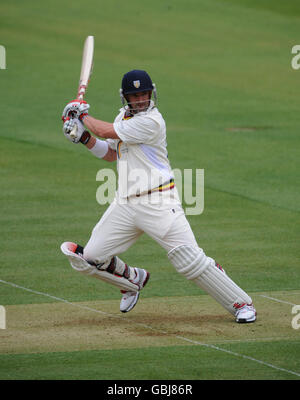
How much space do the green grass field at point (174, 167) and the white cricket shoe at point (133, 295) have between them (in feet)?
0.31

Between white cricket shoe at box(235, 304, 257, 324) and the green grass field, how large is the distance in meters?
0.09

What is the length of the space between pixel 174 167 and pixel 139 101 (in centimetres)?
691

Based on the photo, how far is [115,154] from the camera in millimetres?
8492

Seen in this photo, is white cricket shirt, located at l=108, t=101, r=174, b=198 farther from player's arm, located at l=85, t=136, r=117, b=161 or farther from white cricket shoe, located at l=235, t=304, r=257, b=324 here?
white cricket shoe, located at l=235, t=304, r=257, b=324

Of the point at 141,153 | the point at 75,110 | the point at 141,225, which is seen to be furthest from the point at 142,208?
the point at 75,110

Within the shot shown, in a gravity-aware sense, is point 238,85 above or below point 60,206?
above

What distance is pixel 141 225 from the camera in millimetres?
7887

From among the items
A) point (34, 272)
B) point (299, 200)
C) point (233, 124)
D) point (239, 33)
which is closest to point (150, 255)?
point (34, 272)

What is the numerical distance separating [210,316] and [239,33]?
19.2m

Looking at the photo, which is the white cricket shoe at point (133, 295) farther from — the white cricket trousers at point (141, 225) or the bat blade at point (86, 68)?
the bat blade at point (86, 68)

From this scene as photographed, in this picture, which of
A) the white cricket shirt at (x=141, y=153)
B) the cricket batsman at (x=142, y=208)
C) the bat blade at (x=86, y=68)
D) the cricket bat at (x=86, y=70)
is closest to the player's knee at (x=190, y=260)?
the cricket batsman at (x=142, y=208)

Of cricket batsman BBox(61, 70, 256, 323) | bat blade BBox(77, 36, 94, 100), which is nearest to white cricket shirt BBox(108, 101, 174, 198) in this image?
cricket batsman BBox(61, 70, 256, 323)
